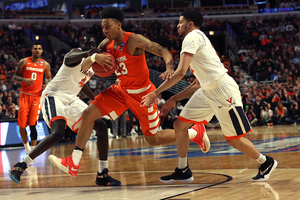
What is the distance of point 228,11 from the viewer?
26.7 meters

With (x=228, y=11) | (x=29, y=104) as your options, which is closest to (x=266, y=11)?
(x=228, y=11)

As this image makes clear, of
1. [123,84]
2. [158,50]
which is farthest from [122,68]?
[158,50]

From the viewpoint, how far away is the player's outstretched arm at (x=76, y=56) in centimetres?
427

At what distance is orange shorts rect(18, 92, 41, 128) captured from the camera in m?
6.90

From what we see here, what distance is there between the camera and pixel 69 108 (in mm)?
4688

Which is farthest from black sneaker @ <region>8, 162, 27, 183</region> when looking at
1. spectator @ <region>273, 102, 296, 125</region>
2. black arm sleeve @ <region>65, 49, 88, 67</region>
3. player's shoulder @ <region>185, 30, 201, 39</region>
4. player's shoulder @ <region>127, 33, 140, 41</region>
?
spectator @ <region>273, 102, 296, 125</region>

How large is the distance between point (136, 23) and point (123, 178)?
20.4m

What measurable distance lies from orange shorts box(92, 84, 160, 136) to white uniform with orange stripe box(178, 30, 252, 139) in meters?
0.71

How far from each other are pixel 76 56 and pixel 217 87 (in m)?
1.75

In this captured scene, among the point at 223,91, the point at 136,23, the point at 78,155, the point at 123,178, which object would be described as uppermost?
the point at 136,23

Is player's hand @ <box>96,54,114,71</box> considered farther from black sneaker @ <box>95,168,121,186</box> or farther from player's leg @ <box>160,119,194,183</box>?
black sneaker @ <box>95,168,121,186</box>

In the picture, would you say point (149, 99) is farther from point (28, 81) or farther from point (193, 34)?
point (28, 81)

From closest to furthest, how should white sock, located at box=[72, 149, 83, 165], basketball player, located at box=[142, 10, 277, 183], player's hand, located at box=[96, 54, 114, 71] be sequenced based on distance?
1. basketball player, located at box=[142, 10, 277, 183]
2. player's hand, located at box=[96, 54, 114, 71]
3. white sock, located at box=[72, 149, 83, 165]

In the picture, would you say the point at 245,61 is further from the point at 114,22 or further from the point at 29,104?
the point at 114,22
